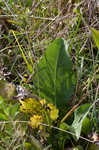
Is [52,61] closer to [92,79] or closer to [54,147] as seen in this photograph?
[92,79]

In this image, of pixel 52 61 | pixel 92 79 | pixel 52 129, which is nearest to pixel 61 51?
pixel 52 61

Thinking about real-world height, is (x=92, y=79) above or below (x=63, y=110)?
above

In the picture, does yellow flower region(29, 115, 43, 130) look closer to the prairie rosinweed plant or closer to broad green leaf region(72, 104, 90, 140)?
the prairie rosinweed plant

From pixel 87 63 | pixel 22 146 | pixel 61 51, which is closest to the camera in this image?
pixel 22 146

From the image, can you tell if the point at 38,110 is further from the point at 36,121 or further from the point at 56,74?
the point at 56,74

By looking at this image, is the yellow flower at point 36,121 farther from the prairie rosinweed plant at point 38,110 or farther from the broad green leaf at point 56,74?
the broad green leaf at point 56,74

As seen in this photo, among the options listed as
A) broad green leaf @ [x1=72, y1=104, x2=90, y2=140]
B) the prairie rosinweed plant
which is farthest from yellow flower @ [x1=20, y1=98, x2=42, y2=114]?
broad green leaf @ [x1=72, y1=104, x2=90, y2=140]

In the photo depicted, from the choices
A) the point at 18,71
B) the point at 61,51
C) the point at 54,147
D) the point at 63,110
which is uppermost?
the point at 61,51

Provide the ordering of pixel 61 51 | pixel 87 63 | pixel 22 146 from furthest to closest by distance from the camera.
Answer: pixel 87 63, pixel 61 51, pixel 22 146
